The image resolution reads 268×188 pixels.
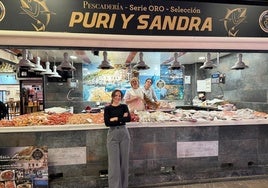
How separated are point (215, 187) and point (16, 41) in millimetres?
3824

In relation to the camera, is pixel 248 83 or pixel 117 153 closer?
pixel 117 153

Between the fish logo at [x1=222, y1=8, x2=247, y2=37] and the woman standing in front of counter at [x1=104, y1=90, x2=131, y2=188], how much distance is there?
6.52ft

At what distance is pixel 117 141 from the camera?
11.0ft

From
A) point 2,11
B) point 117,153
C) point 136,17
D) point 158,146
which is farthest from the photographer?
point 158,146

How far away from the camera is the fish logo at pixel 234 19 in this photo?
11.4 ft

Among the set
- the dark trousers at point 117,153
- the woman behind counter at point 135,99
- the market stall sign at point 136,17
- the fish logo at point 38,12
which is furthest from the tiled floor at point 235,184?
the fish logo at point 38,12

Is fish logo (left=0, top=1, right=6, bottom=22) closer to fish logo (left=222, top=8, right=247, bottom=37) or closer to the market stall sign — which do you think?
the market stall sign

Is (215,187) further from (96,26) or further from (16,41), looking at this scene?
(16,41)

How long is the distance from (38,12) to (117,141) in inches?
83.8

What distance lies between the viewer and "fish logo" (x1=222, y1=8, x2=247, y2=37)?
11.4 ft

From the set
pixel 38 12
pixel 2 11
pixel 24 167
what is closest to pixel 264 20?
pixel 38 12

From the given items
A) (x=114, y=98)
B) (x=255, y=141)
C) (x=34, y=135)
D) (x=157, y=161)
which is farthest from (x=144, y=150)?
(x=255, y=141)

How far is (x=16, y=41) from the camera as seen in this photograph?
2.99 m

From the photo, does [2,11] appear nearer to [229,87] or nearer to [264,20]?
[264,20]
